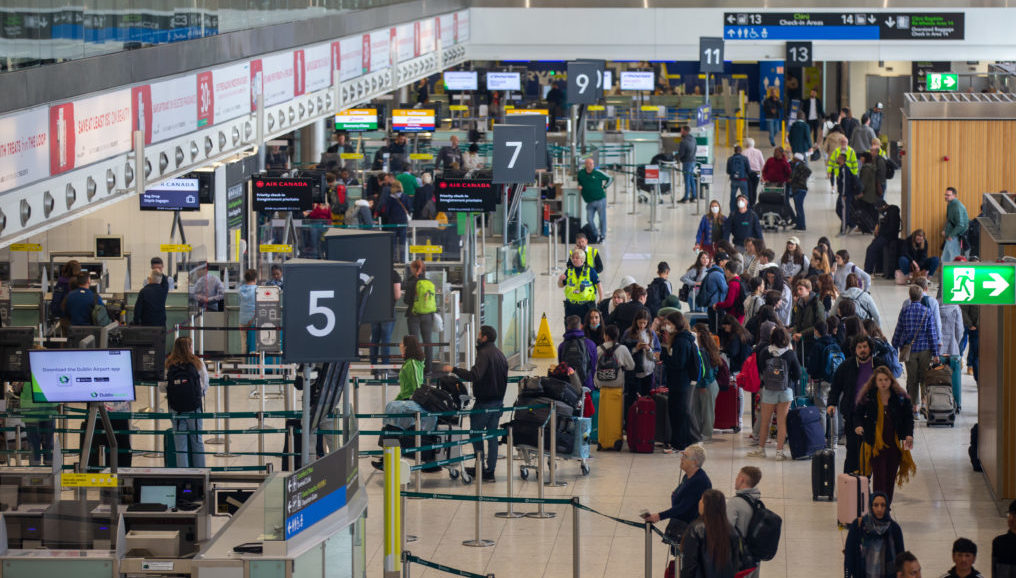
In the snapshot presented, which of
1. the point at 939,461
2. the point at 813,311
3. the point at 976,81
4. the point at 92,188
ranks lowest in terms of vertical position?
the point at 939,461

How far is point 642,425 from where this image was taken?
15328 mm

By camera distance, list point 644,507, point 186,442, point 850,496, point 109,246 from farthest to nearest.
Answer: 1. point 109,246
2. point 186,442
3. point 644,507
4. point 850,496

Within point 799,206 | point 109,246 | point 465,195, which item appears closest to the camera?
point 465,195

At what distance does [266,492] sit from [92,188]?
548 cm

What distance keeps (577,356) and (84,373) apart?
5796mm

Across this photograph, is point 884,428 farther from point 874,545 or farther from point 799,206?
point 799,206

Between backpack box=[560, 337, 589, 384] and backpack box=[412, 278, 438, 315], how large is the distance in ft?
11.8

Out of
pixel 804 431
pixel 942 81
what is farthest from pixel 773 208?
pixel 804 431


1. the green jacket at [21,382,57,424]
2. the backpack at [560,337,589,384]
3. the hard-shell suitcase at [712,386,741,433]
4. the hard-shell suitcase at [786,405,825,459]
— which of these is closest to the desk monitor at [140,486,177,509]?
the green jacket at [21,382,57,424]

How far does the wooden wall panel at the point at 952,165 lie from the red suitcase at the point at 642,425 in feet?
35.4

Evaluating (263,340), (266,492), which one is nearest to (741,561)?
(266,492)

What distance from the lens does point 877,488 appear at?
13156 mm

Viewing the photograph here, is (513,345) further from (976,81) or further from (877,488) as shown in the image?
(976,81)

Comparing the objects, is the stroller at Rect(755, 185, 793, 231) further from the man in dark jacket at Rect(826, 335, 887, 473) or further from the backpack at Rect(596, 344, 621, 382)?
the man in dark jacket at Rect(826, 335, 887, 473)
